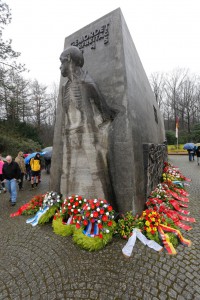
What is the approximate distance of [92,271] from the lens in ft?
8.91

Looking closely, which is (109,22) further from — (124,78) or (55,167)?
(55,167)

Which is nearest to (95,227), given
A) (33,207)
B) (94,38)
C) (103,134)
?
(103,134)

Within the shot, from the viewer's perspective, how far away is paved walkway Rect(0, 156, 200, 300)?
2.37 m

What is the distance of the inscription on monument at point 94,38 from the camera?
4.81 m

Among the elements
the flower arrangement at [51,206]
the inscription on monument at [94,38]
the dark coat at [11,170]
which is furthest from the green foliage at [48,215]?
the inscription on monument at [94,38]

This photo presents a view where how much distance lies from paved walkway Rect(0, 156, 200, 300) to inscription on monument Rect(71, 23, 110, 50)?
5.19m

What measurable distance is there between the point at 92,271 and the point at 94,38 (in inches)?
229

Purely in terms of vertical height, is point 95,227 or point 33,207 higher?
point 95,227

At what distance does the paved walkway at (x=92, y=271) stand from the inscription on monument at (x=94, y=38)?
17.0 feet

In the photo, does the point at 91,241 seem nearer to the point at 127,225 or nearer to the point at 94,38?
the point at 127,225

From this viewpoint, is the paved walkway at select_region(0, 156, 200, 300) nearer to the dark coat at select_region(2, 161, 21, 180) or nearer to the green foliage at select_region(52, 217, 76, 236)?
the green foliage at select_region(52, 217, 76, 236)

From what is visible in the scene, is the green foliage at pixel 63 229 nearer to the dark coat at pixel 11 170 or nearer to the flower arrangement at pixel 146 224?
the flower arrangement at pixel 146 224

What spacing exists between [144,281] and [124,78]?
4084 mm

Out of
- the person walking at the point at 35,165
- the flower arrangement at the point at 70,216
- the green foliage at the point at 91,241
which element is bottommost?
the green foliage at the point at 91,241
